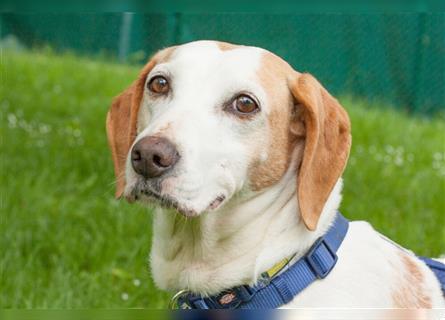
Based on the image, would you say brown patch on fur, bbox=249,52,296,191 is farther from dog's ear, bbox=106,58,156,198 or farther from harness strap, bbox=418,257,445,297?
harness strap, bbox=418,257,445,297

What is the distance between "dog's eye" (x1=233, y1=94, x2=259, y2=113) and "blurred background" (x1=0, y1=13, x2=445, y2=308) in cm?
164

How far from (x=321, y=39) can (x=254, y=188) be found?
6867 mm

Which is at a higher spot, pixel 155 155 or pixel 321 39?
pixel 155 155

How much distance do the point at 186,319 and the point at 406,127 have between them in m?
6.56

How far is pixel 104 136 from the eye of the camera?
22.5 ft

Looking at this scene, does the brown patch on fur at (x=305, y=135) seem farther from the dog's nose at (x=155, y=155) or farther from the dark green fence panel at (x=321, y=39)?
the dark green fence panel at (x=321, y=39)

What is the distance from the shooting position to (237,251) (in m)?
3.11

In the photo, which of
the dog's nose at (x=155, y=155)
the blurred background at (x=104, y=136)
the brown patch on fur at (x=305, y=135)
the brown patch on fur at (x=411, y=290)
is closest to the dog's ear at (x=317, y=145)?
the brown patch on fur at (x=305, y=135)

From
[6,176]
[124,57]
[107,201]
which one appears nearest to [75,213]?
[107,201]

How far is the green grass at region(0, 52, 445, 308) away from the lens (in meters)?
4.70

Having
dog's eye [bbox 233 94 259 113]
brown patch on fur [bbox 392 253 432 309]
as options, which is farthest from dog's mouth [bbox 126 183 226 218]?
brown patch on fur [bbox 392 253 432 309]

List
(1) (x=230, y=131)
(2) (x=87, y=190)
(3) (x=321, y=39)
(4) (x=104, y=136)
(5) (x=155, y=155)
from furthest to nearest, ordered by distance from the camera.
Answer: (3) (x=321, y=39) < (4) (x=104, y=136) < (2) (x=87, y=190) < (1) (x=230, y=131) < (5) (x=155, y=155)

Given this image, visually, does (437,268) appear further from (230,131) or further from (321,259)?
(230,131)

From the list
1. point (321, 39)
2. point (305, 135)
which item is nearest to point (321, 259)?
point (305, 135)
